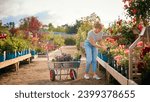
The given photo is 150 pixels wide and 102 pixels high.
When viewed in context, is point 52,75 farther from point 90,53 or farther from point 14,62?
point 14,62

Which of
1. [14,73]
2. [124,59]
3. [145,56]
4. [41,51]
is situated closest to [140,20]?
[124,59]

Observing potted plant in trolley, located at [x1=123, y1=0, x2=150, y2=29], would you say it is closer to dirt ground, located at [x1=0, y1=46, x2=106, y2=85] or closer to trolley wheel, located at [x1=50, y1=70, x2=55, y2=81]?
dirt ground, located at [x1=0, y1=46, x2=106, y2=85]

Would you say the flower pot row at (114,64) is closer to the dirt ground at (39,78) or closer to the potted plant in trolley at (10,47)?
the dirt ground at (39,78)

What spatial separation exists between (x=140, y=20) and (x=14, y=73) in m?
1.96

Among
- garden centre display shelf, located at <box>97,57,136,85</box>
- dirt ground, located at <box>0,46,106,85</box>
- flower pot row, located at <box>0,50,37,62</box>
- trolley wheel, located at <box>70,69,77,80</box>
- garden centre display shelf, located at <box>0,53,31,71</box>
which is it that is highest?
flower pot row, located at <box>0,50,37,62</box>

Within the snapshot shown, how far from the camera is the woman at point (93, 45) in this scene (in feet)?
15.3

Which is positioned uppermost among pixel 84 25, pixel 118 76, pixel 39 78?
pixel 84 25

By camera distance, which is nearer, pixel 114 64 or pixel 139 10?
pixel 114 64

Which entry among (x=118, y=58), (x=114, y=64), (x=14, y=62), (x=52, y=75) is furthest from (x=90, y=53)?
(x=14, y=62)

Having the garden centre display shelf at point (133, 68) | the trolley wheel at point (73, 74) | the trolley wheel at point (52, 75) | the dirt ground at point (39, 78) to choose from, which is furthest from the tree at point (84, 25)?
the garden centre display shelf at point (133, 68)

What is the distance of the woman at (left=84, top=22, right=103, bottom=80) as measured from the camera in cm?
466

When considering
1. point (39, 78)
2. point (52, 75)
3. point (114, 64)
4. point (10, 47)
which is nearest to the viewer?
point (114, 64)

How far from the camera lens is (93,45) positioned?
474cm

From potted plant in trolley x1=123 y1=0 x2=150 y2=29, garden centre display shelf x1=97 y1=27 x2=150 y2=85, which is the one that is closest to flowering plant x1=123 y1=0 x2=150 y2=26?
potted plant in trolley x1=123 y1=0 x2=150 y2=29
